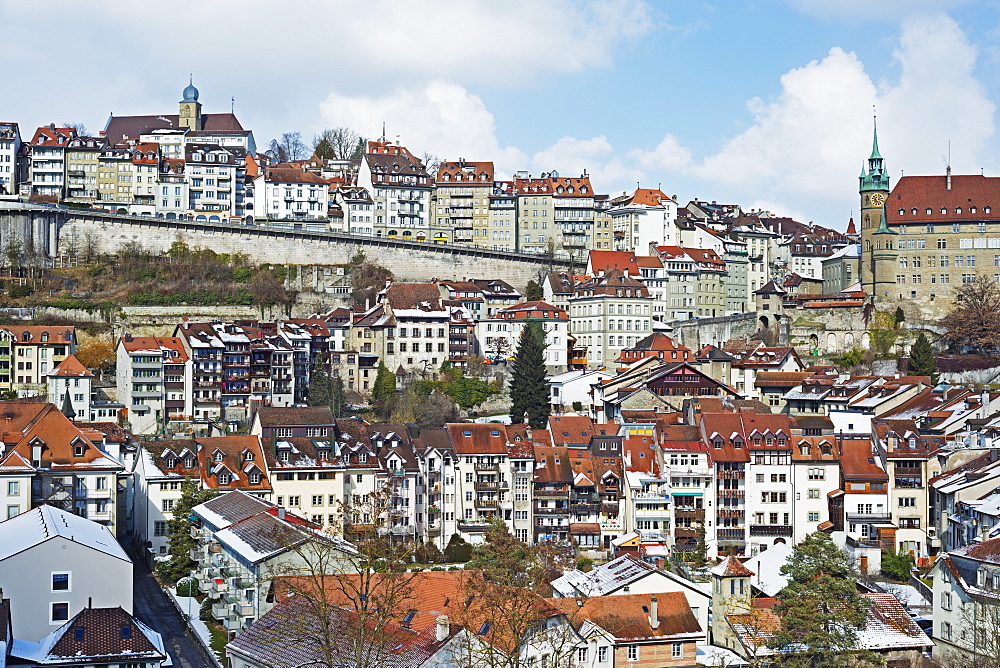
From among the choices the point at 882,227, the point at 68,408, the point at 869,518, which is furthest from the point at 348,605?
the point at 882,227

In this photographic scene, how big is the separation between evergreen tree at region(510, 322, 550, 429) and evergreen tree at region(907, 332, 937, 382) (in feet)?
68.7

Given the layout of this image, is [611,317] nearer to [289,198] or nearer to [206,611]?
[289,198]

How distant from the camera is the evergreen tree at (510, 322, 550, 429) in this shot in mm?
76125

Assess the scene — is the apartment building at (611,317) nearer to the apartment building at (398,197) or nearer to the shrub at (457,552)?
the apartment building at (398,197)

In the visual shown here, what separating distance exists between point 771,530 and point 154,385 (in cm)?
3378

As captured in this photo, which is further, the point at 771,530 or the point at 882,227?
the point at 882,227

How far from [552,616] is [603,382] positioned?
138ft

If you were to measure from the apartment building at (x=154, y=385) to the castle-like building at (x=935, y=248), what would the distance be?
4616 cm

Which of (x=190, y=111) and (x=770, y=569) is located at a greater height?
(x=190, y=111)

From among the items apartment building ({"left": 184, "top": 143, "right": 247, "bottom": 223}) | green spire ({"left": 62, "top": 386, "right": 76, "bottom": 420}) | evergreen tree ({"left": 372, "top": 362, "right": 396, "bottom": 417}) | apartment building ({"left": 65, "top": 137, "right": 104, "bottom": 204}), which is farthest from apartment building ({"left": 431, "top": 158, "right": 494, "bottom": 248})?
green spire ({"left": 62, "top": 386, "right": 76, "bottom": 420})

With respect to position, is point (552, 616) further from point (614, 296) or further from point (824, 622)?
point (614, 296)

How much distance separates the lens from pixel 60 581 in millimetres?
42844

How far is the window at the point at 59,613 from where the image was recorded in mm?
42656

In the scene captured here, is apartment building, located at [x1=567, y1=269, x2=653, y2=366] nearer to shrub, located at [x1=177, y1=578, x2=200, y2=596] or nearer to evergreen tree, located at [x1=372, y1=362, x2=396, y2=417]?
evergreen tree, located at [x1=372, y1=362, x2=396, y2=417]
